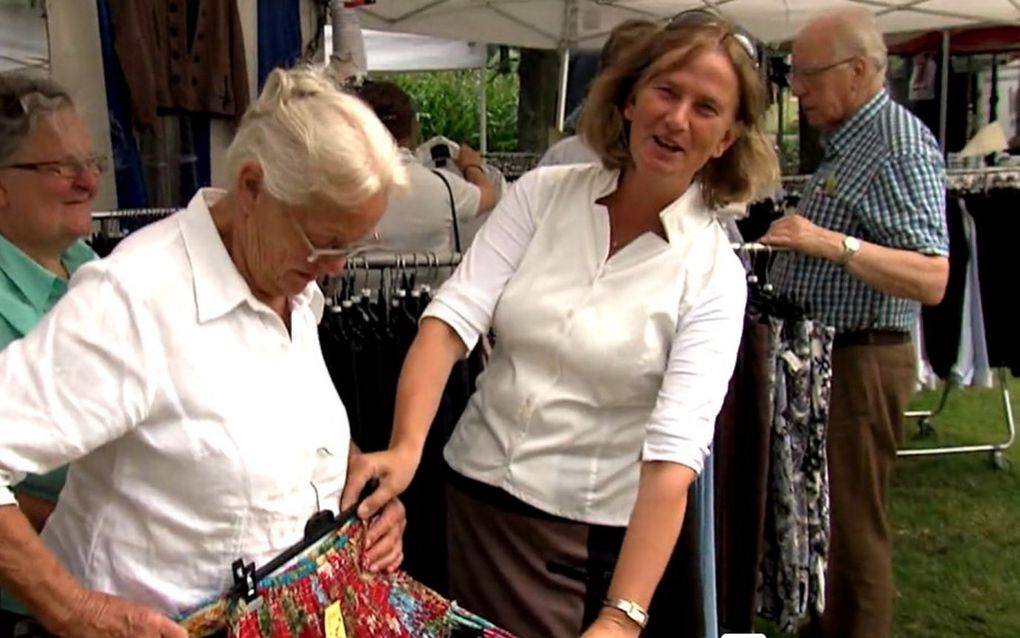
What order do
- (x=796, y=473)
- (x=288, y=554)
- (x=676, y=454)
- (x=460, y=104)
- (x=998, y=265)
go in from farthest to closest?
(x=460, y=104) < (x=998, y=265) < (x=796, y=473) < (x=676, y=454) < (x=288, y=554)

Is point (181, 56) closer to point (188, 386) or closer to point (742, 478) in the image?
point (742, 478)

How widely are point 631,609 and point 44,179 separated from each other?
1.25 metres

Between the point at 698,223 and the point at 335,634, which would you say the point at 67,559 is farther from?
the point at 698,223

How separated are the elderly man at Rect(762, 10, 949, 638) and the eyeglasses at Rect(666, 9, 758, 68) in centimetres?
95

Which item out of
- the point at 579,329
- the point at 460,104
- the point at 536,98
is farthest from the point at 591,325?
the point at 460,104

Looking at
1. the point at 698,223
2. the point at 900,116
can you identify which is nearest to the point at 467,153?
the point at 900,116

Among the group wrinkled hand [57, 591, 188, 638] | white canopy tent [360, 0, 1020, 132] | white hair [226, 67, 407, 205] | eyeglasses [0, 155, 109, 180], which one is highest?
white canopy tent [360, 0, 1020, 132]

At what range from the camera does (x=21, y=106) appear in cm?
196

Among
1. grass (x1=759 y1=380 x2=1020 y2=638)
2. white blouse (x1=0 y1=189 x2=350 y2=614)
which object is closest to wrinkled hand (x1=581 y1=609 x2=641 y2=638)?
white blouse (x1=0 y1=189 x2=350 y2=614)

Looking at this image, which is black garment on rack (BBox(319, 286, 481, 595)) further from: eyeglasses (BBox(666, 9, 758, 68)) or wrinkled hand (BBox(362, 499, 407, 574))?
eyeglasses (BBox(666, 9, 758, 68))

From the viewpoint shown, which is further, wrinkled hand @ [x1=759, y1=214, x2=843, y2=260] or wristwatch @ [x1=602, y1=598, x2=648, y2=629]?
wrinkled hand @ [x1=759, y1=214, x2=843, y2=260]

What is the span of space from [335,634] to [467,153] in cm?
287

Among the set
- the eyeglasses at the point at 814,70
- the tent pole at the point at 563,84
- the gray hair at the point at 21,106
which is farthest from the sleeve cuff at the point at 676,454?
the tent pole at the point at 563,84

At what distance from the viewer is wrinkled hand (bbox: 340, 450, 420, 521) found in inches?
60.1
